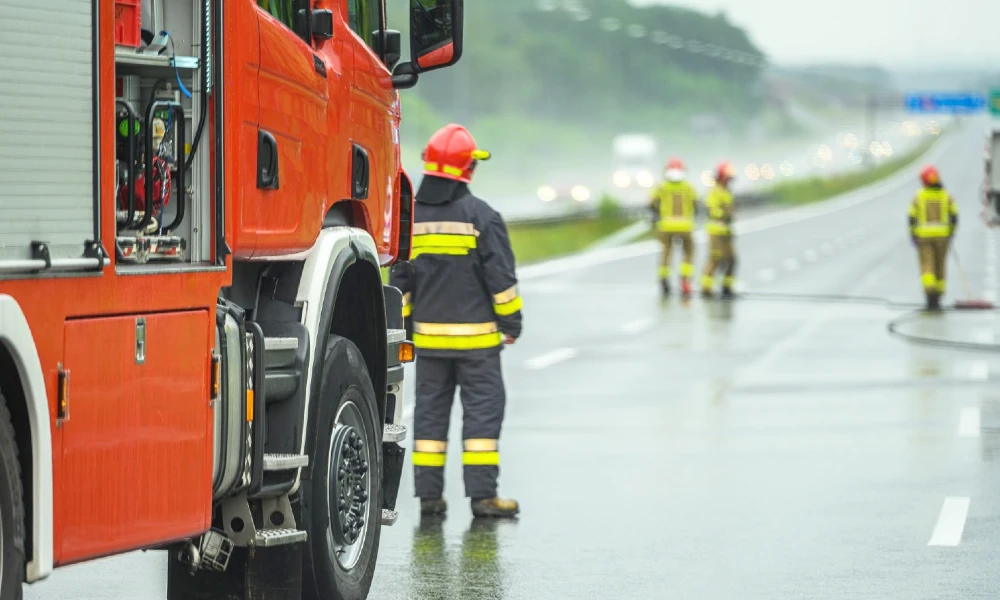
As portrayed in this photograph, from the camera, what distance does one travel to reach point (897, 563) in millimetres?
8461

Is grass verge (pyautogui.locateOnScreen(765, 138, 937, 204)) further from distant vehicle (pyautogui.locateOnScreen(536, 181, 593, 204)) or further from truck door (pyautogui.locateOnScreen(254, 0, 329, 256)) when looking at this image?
truck door (pyautogui.locateOnScreen(254, 0, 329, 256))

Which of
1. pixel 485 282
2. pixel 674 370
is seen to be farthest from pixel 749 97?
pixel 485 282

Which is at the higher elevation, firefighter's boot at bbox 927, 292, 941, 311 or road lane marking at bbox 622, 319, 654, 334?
firefighter's boot at bbox 927, 292, 941, 311

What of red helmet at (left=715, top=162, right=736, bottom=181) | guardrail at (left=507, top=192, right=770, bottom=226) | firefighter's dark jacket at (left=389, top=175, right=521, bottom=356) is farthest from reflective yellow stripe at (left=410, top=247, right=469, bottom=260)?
guardrail at (left=507, top=192, right=770, bottom=226)

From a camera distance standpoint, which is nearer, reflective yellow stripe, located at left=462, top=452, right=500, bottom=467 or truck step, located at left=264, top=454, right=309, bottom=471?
truck step, located at left=264, top=454, right=309, bottom=471

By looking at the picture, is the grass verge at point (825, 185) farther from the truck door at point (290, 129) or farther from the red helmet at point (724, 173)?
the truck door at point (290, 129)

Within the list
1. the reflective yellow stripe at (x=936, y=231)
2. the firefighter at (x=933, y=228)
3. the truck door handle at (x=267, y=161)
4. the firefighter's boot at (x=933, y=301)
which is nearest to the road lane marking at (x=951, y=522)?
the truck door handle at (x=267, y=161)

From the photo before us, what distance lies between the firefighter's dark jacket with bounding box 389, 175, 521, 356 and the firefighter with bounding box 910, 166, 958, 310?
56.2ft

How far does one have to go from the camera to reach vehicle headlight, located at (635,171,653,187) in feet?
258

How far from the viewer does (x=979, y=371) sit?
17906 mm

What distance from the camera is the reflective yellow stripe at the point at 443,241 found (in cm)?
998

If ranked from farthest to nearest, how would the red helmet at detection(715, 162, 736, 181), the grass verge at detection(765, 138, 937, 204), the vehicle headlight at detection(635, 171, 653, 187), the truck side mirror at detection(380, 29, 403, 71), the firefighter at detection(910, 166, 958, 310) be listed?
1. the vehicle headlight at detection(635, 171, 653, 187)
2. the grass verge at detection(765, 138, 937, 204)
3. the red helmet at detection(715, 162, 736, 181)
4. the firefighter at detection(910, 166, 958, 310)
5. the truck side mirror at detection(380, 29, 403, 71)

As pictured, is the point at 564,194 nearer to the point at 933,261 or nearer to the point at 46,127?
the point at 933,261

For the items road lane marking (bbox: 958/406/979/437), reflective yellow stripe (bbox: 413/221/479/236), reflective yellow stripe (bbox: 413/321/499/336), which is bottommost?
road lane marking (bbox: 958/406/979/437)
